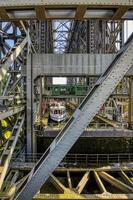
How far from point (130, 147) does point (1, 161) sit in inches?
493

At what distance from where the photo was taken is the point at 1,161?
45.8 feet

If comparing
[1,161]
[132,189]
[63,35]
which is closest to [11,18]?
[1,161]

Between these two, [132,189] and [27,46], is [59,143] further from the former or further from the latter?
[27,46]

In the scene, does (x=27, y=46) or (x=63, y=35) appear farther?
(x=63, y=35)

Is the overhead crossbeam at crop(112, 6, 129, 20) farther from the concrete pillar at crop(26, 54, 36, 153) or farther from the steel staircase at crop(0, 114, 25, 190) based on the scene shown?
the concrete pillar at crop(26, 54, 36, 153)

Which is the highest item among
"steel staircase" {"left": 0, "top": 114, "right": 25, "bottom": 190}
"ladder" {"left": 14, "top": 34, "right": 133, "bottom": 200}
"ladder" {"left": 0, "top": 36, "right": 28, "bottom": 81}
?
"ladder" {"left": 0, "top": 36, "right": 28, "bottom": 81}

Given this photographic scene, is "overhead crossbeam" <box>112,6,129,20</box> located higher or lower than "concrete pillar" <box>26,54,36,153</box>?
higher

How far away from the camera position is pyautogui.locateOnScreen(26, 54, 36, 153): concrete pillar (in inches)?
793

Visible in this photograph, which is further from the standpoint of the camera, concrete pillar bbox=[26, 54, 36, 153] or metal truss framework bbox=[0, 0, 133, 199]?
concrete pillar bbox=[26, 54, 36, 153]

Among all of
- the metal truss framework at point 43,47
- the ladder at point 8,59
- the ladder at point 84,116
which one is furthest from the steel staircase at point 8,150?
the ladder at point 84,116

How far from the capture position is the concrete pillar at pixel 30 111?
20.1m

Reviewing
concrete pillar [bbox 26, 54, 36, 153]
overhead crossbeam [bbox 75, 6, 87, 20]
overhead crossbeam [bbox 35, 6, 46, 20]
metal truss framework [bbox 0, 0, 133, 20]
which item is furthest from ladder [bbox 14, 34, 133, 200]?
concrete pillar [bbox 26, 54, 36, 153]

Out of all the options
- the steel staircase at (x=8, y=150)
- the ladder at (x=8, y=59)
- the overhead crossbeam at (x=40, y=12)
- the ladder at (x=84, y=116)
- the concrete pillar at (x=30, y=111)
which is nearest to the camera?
the overhead crossbeam at (x=40, y=12)

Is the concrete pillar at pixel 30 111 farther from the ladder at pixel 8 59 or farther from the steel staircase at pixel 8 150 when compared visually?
the ladder at pixel 8 59
